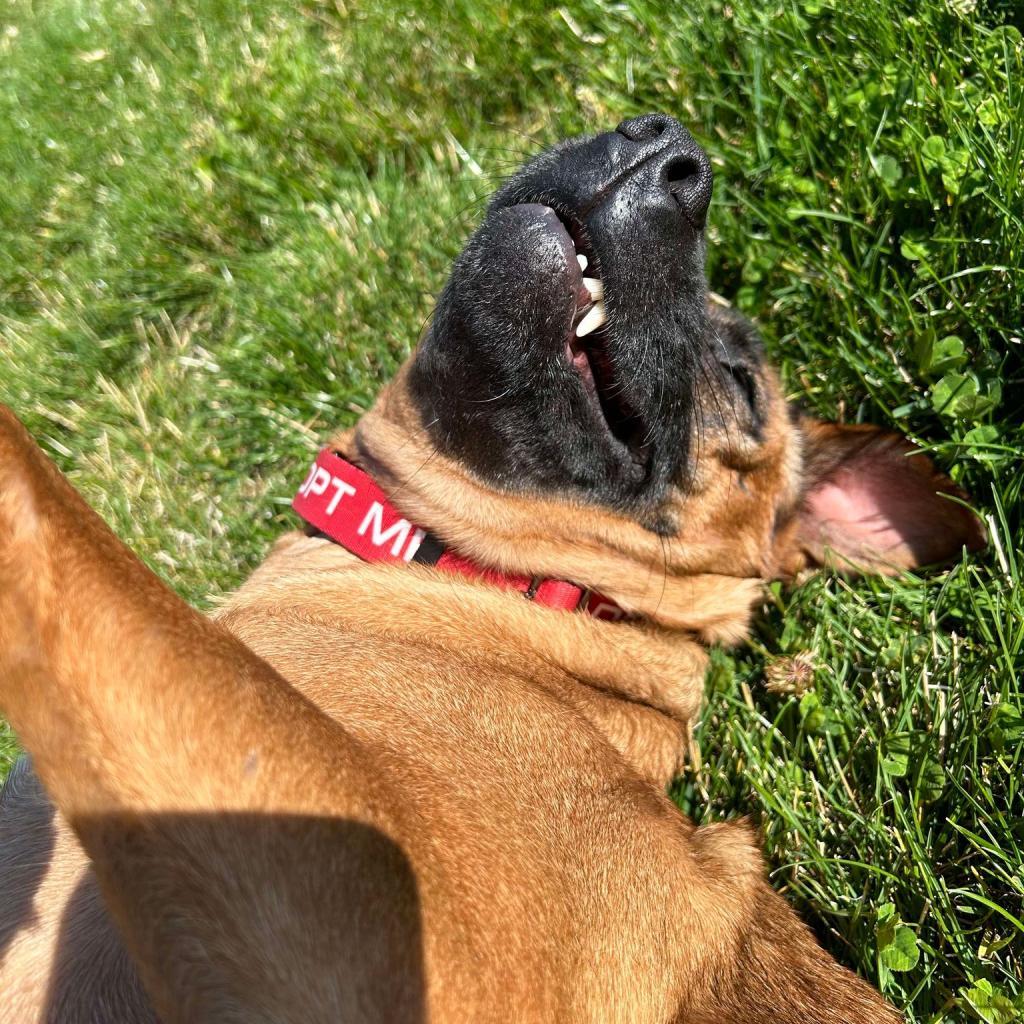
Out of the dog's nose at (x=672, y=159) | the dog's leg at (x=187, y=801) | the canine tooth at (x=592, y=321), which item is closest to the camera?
the dog's leg at (x=187, y=801)

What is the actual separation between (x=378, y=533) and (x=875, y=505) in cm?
171

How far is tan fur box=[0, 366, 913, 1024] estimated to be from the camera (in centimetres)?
169

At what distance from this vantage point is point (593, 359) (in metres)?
3.04

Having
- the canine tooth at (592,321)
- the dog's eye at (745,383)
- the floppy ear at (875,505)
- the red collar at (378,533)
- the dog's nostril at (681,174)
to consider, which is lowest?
the floppy ear at (875,505)

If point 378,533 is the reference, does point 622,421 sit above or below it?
below

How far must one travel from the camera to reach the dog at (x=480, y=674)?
5.60 ft

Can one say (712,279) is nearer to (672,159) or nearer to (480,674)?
(672,159)

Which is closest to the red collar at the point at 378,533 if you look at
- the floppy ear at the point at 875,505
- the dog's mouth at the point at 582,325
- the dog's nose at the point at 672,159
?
the dog's mouth at the point at 582,325

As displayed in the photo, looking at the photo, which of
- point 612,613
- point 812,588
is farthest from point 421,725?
point 812,588

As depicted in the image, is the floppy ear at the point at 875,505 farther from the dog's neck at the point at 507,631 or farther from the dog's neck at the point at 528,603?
the dog's neck at the point at 507,631

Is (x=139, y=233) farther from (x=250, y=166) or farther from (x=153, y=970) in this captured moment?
(x=153, y=970)

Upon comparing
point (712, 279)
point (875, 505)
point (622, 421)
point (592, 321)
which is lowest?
point (875, 505)

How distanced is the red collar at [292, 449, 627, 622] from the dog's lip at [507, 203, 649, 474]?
485 mm

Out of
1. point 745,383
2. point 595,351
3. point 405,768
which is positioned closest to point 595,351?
point 595,351
